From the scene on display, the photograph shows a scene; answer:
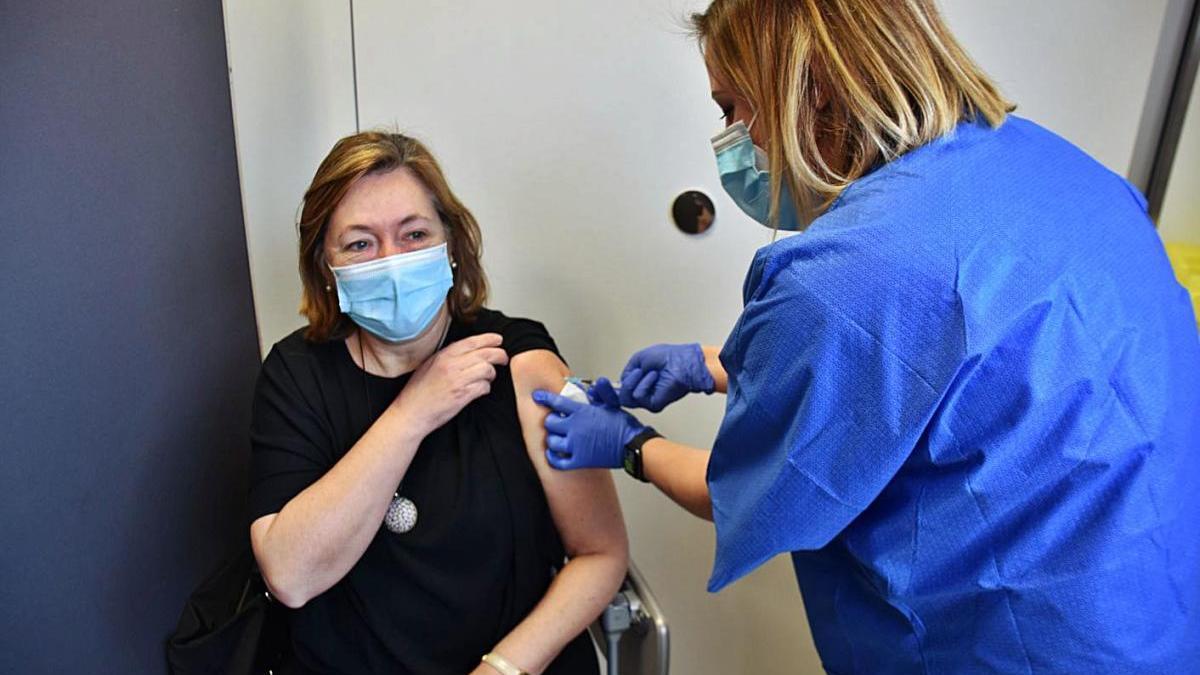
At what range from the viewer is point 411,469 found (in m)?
1.14

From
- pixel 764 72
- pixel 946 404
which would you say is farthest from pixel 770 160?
pixel 946 404

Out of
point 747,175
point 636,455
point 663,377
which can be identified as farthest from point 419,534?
point 747,175

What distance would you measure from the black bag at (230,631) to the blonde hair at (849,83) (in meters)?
1.06

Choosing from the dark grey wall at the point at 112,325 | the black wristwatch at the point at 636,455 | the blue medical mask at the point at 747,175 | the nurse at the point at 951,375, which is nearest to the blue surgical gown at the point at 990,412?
the nurse at the point at 951,375

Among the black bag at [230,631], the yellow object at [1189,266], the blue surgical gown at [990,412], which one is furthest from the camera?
the yellow object at [1189,266]

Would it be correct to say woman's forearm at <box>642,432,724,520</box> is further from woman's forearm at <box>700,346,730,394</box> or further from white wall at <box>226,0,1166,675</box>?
white wall at <box>226,0,1166,675</box>

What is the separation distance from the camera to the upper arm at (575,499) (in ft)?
3.82

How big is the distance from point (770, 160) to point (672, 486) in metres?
0.48

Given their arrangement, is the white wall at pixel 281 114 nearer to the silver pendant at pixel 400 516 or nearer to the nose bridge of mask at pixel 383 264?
the nose bridge of mask at pixel 383 264

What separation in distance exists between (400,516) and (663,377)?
0.49 meters

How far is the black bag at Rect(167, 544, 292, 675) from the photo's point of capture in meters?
1.11

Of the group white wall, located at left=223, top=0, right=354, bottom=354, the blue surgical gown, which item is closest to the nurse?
the blue surgical gown

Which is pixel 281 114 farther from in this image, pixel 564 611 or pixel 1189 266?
pixel 1189 266

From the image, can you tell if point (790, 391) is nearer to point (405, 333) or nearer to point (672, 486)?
point (672, 486)
